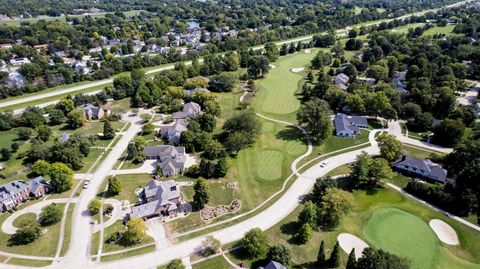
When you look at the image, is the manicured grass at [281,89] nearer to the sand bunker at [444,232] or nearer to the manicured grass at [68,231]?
the sand bunker at [444,232]

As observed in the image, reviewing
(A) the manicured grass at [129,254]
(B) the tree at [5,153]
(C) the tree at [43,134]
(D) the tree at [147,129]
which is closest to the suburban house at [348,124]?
(D) the tree at [147,129]

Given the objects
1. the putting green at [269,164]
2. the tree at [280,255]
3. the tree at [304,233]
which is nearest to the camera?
the tree at [280,255]

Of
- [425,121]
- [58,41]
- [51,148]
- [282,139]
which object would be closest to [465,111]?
[425,121]

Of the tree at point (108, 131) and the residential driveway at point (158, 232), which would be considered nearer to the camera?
the residential driveway at point (158, 232)

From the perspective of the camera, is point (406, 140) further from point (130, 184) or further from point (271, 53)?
point (271, 53)

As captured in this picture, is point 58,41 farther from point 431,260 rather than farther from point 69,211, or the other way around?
point 431,260

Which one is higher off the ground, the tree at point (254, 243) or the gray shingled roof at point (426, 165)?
the tree at point (254, 243)
